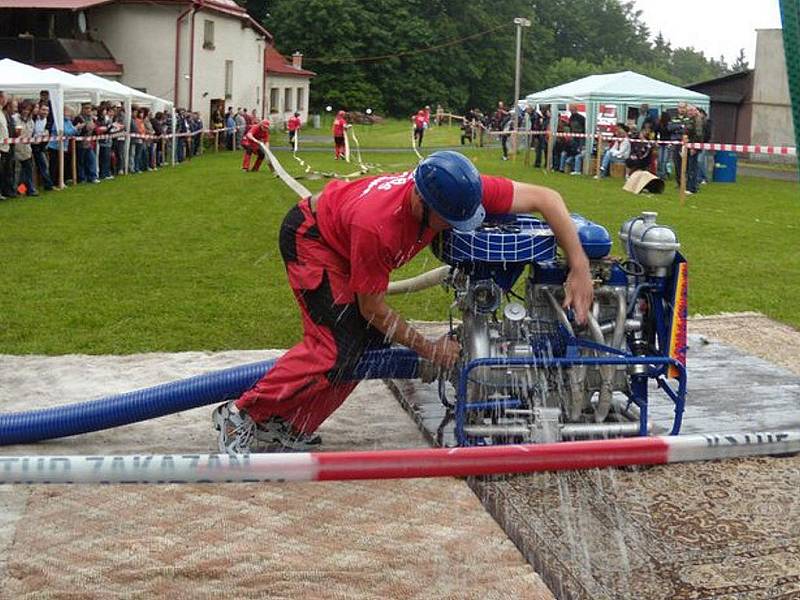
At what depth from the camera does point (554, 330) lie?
528 cm

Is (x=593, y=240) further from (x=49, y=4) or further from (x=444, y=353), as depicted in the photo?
(x=49, y=4)

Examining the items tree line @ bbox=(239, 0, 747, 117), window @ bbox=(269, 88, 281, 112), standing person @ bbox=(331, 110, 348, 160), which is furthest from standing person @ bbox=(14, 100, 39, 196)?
tree line @ bbox=(239, 0, 747, 117)

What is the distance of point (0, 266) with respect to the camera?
1142cm

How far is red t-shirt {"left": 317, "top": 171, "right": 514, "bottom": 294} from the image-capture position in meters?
4.60

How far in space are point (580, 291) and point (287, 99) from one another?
54.3 metres

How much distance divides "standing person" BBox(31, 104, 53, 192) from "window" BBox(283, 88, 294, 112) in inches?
1431

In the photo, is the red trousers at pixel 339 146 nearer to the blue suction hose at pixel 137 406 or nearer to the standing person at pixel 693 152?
the standing person at pixel 693 152

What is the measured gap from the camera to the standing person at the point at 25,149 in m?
19.3

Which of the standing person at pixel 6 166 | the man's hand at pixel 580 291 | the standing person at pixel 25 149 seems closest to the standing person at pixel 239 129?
the standing person at pixel 25 149

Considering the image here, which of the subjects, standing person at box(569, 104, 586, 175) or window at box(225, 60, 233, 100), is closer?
standing person at box(569, 104, 586, 175)

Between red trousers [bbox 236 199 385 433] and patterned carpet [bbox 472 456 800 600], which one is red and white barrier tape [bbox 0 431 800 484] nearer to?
patterned carpet [bbox 472 456 800 600]

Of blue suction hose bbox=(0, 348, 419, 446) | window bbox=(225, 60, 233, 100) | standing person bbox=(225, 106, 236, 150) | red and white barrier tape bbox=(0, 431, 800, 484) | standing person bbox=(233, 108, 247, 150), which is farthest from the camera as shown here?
window bbox=(225, 60, 233, 100)

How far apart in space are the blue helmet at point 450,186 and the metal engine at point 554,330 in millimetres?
430

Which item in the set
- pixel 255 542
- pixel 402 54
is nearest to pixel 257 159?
pixel 255 542
